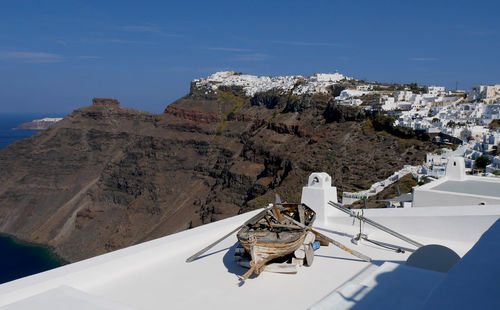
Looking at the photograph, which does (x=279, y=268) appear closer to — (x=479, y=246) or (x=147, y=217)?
(x=479, y=246)

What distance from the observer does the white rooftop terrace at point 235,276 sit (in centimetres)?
432

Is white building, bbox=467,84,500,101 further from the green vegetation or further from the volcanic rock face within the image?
the volcanic rock face

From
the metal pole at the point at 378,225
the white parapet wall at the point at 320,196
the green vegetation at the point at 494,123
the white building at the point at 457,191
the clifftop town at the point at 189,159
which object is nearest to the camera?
the metal pole at the point at 378,225

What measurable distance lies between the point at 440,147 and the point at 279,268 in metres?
35.1

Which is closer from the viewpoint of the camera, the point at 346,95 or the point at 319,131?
the point at 319,131

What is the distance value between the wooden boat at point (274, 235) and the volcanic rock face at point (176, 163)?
101ft

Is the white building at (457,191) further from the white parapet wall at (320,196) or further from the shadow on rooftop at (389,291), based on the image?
the shadow on rooftop at (389,291)

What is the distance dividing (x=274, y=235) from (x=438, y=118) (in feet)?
140

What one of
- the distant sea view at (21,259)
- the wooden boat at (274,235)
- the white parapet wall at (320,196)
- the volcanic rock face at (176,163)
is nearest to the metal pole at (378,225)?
the white parapet wall at (320,196)

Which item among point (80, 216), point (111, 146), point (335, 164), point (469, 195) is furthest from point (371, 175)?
point (111, 146)

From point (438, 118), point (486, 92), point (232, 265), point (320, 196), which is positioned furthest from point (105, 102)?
point (232, 265)

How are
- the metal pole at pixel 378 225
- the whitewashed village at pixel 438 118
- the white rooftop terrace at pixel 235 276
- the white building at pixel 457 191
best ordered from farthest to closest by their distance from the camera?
the whitewashed village at pixel 438 118
the white building at pixel 457 191
the metal pole at pixel 378 225
the white rooftop terrace at pixel 235 276

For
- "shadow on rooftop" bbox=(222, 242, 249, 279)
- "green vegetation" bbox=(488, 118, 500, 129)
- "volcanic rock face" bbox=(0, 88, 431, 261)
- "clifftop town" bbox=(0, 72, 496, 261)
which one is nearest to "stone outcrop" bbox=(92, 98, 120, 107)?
"clifftop town" bbox=(0, 72, 496, 261)

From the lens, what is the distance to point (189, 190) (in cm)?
6631
